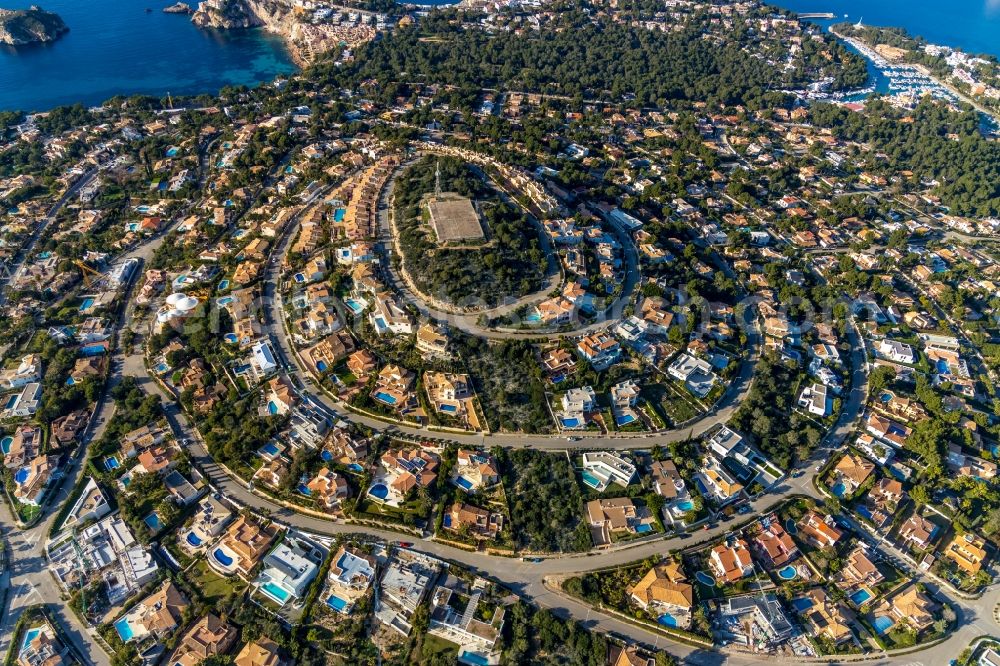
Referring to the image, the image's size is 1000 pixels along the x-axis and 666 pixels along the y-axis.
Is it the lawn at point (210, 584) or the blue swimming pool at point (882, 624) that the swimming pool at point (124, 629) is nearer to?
the lawn at point (210, 584)

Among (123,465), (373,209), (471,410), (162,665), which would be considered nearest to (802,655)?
(471,410)

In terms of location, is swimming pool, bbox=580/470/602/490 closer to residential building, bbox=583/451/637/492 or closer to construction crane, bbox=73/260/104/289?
residential building, bbox=583/451/637/492

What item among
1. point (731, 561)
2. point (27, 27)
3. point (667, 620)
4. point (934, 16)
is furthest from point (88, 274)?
point (934, 16)

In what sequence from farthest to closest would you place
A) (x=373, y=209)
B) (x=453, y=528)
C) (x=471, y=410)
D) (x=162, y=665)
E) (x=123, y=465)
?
1. (x=373, y=209)
2. (x=471, y=410)
3. (x=123, y=465)
4. (x=453, y=528)
5. (x=162, y=665)

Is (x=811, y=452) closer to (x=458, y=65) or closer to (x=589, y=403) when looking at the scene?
(x=589, y=403)

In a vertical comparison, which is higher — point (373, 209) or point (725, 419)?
point (373, 209)

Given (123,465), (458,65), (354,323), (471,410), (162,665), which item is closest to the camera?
(162,665)

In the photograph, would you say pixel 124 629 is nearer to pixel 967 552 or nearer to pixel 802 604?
pixel 802 604

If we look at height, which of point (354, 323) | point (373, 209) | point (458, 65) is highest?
point (458, 65)
